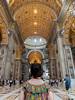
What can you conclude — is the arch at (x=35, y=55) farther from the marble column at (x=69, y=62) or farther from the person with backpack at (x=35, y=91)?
the person with backpack at (x=35, y=91)

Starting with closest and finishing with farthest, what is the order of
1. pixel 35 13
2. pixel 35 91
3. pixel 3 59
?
pixel 35 91 < pixel 3 59 < pixel 35 13

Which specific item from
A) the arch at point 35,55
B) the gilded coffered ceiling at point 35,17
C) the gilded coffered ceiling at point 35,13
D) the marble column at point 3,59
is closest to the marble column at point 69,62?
the gilded coffered ceiling at point 35,13

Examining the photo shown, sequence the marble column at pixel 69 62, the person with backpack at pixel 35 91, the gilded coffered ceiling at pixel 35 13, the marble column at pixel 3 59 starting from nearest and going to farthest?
the person with backpack at pixel 35 91, the marble column at pixel 3 59, the marble column at pixel 69 62, the gilded coffered ceiling at pixel 35 13

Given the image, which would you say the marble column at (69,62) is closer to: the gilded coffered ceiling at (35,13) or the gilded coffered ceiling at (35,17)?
the gilded coffered ceiling at (35,13)

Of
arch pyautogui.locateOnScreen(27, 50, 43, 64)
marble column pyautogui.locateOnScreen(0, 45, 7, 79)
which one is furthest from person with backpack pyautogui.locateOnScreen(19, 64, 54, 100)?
arch pyautogui.locateOnScreen(27, 50, 43, 64)

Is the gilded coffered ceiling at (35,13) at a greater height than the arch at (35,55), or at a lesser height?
greater

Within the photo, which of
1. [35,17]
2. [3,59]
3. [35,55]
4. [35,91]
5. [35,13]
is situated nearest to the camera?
[35,91]

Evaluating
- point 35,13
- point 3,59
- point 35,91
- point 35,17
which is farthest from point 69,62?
point 35,91

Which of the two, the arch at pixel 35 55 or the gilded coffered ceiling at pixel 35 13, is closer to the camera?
the gilded coffered ceiling at pixel 35 13

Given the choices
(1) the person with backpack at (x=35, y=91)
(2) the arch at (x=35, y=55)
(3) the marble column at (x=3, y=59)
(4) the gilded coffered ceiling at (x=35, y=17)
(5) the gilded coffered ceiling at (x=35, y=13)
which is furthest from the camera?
(2) the arch at (x=35, y=55)

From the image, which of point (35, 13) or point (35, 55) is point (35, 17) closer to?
point (35, 13)

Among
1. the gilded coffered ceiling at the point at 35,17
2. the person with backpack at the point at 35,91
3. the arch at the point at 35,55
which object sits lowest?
the person with backpack at the point at 35,91

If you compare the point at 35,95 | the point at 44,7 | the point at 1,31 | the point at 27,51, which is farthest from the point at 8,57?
the point at 27,51

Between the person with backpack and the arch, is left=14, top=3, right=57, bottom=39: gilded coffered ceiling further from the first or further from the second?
the person with backpack
